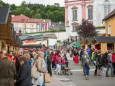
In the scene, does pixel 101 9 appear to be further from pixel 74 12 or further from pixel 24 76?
pixel 24 76

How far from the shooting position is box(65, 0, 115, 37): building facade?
96.4 meters

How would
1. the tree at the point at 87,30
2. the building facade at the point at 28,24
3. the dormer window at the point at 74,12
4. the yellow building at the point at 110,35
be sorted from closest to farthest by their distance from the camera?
1. the yellow building at the point at 110,35
2. the tree at the point at 87,30
3. the dormer window at the point at 74,12
4. the building facade at the point at 28,24

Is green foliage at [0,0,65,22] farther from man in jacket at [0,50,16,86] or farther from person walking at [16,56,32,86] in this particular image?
man in jacket at [0,50,16,86]

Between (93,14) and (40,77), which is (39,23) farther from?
(40,77)

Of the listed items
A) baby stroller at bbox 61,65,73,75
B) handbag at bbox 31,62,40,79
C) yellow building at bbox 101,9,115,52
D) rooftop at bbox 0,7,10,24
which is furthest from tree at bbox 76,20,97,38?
rooftop at bbox 0,7,10,24

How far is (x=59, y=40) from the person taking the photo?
98438mm

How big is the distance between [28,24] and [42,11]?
58.8ft

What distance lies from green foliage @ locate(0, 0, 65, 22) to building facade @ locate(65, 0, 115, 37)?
5614 centimetres

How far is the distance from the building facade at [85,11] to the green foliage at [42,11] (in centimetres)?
5614

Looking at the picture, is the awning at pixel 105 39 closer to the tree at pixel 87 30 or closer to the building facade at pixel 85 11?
the tree at pixel 87 30

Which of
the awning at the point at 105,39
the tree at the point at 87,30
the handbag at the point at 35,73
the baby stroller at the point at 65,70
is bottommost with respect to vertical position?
the baby stroller at the point at 65,70

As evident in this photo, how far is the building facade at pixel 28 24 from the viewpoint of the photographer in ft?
496

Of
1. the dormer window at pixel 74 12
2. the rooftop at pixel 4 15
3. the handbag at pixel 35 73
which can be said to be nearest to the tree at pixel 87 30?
the dormer window at pixel 74 12

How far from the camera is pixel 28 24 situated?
157m
